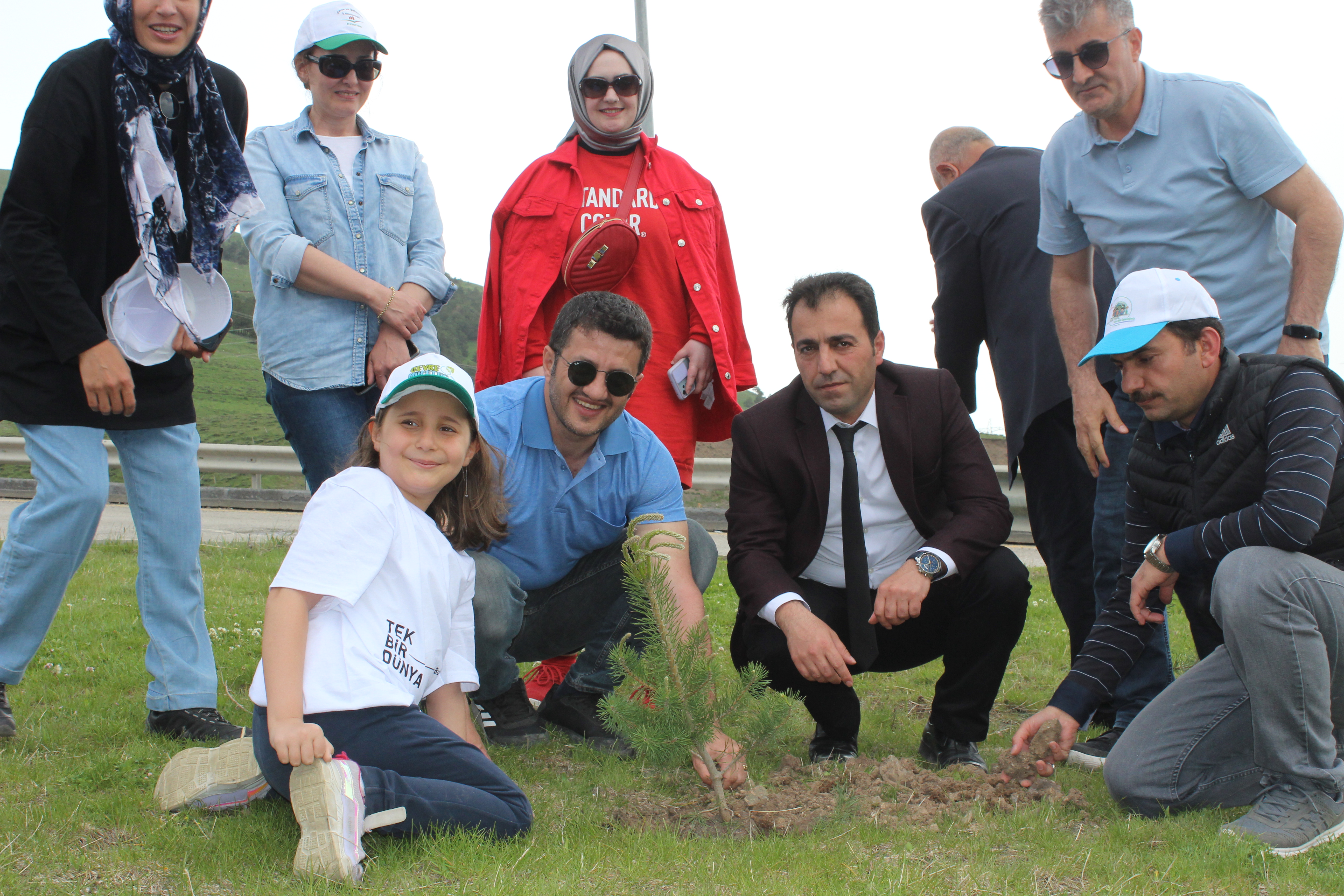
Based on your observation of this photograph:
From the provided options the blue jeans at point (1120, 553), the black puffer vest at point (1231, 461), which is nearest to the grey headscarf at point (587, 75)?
the blue jeans at point (1120, 553)

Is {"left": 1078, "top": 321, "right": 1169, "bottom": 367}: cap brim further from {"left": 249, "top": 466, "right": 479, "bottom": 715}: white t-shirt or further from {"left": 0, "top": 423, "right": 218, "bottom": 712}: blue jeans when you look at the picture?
{"left": 0, "top": 423, "right": 218, "bottom": 712}: blue jeans

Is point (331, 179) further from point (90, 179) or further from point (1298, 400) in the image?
point (1298, 400)

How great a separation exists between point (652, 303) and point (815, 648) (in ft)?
5.71

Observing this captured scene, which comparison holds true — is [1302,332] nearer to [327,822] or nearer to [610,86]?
[610,86]

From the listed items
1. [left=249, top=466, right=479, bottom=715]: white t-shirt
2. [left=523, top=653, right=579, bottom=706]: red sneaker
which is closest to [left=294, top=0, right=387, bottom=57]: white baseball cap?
[left=249, top=466, right=479, bottom=715]: white t-shirt

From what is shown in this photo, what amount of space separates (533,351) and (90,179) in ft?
5.73

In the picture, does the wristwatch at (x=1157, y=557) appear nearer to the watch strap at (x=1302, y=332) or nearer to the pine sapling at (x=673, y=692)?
the watch strap at (x=1302, y=332)

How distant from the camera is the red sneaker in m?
4.74

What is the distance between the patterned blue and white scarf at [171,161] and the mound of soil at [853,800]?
232 centimetres

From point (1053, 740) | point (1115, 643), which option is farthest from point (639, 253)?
point (1053, 740)

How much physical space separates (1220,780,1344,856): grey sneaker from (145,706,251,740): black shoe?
3080 millimetres

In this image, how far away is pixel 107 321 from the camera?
363 cm

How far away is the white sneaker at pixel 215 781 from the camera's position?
119 inches

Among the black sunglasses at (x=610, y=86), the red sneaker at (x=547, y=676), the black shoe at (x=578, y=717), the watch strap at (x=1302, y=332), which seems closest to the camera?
the watch strap at (x=1302, y=332)
